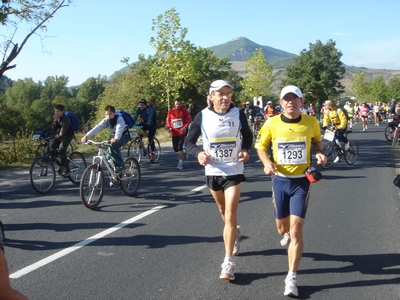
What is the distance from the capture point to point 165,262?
5.44m

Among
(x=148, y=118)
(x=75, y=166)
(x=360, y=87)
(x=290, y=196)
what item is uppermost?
(x=360, y=87)

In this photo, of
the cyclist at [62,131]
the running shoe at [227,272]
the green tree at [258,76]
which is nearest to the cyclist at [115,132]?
the cyclist at [62,131]

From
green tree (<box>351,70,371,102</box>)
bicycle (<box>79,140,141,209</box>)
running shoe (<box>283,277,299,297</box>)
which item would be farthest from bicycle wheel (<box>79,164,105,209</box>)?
green tree (<box>351,70,371,102</box>)

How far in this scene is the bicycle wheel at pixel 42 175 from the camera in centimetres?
986

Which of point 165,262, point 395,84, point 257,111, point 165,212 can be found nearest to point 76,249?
point 165,262

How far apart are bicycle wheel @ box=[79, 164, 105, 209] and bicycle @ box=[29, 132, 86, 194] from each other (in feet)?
6.52

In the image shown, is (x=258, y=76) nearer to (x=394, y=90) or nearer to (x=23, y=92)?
(x=394, y=90)

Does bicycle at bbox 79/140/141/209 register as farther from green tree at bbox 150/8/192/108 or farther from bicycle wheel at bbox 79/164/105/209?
green tree at bbox 150/8/192/108

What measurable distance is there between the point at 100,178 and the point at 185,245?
2949mm

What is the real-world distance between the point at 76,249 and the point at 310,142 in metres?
3.17

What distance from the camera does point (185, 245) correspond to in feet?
20.1

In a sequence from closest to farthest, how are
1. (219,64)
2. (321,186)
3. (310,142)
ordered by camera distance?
(310,142) < (321,186) < (219,64)

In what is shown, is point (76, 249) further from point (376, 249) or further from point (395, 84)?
point (395, 84)

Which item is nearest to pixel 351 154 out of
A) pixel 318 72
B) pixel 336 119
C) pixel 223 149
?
pixel 336 119
